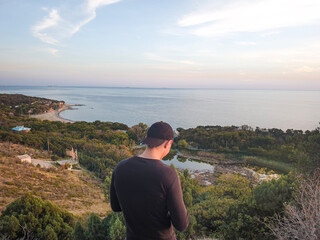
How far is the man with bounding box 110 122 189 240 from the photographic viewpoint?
4.40 feet

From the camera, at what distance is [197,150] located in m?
27.2

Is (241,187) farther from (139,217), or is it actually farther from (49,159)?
(49,159)

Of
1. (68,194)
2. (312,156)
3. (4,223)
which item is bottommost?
(68,194)

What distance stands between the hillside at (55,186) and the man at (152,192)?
9.45 m

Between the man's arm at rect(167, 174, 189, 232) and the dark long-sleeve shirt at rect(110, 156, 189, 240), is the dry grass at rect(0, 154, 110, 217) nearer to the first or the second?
the dark long-sleeve shirt at rect(110, 156, 189, 240)

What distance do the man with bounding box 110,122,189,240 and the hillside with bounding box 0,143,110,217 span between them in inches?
372

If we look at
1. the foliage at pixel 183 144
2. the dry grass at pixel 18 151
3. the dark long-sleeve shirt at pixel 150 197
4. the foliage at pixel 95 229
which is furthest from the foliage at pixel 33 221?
the foliage at pixel 183 144

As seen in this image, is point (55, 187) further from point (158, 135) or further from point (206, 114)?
point (206, 114)

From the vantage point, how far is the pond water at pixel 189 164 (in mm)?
21145

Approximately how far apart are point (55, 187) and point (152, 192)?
538 inches

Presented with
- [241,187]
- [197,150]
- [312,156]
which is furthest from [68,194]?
[197,150]

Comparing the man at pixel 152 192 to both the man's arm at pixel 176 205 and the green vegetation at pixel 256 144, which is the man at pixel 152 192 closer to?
the man's arm at pixel 176 205

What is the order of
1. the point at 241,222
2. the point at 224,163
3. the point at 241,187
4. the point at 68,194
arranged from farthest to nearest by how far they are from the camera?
the point at 224,163 → the point at 68,194 → the point at 241,187 → the point at 241,222

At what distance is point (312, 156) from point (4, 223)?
1080cm
